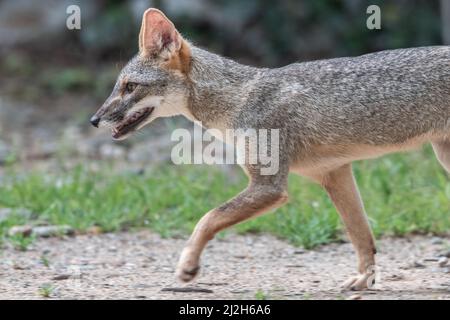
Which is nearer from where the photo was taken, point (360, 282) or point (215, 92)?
point (360, 282)

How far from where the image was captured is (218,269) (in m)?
6.98

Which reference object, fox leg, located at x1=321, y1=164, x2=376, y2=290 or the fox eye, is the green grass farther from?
the fox eye

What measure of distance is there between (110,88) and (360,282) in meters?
8.26

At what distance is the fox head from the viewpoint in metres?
6.20

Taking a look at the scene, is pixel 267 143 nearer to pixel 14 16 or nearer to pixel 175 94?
pixel 175 94

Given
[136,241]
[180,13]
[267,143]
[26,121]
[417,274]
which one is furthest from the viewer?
[180,13]

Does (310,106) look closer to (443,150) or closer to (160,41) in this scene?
(443,150)

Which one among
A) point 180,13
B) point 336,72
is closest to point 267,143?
point 336,72

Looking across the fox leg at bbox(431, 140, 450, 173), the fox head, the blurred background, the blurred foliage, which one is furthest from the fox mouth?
the blurred foliage

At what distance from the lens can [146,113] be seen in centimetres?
623

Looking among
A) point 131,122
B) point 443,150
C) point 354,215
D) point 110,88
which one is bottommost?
point 354,215

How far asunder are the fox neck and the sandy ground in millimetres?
1072

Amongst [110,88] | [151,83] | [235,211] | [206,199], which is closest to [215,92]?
[151,83]

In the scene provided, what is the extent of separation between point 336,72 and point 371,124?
44 cm
